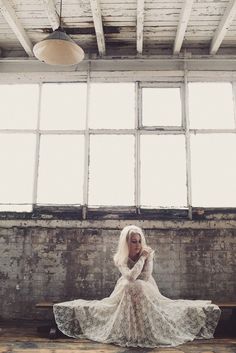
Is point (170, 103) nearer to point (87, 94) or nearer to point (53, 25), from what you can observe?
point (87, 94)

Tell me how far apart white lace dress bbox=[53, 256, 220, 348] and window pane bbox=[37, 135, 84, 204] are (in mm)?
1834

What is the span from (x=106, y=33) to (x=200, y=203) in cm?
323

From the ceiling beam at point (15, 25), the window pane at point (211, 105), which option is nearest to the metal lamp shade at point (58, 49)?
the ceiling beam at point (15, 25)

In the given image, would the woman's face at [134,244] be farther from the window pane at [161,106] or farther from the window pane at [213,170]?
the window pane at [161,106]

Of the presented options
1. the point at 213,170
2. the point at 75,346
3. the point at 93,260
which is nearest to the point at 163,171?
the point at 213,170

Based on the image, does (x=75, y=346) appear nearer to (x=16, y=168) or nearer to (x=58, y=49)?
(x=16, y=168)

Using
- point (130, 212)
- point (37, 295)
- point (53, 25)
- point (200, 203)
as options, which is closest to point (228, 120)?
point (200, 203)

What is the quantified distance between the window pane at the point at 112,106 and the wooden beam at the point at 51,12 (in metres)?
1.29

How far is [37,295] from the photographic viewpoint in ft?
19.2

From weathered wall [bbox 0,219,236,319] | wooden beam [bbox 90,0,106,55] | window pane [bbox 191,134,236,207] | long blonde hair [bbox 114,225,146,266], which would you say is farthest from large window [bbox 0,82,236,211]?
long blonde hair [bbox 114,225,146,266]

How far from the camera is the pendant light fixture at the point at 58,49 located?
13.1ft

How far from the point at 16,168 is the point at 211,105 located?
3.55 m

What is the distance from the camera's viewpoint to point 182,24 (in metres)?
5.78

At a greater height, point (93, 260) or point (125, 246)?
point (125, 246)
